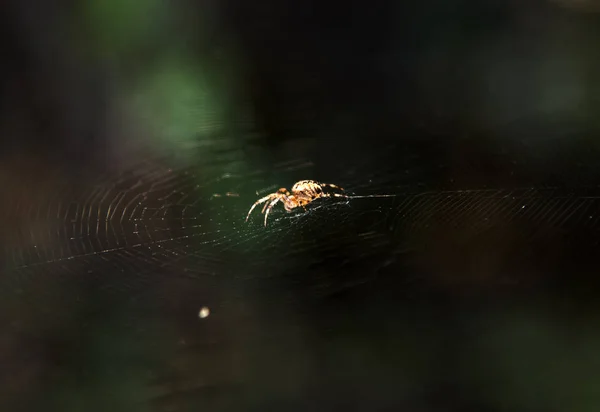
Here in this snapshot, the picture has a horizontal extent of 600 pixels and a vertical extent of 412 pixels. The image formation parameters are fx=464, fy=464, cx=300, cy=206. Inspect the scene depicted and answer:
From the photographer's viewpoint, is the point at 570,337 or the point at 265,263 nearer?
the point at 570,337

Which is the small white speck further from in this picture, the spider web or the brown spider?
the brown spider

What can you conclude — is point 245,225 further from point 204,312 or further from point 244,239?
point 204,312

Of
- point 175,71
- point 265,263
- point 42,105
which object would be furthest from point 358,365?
point 42,105

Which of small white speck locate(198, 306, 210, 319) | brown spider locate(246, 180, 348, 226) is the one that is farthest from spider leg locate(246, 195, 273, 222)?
small white speck locate(198, 306, 210, 319)

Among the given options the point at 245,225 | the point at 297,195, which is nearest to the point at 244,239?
the point at 245,225

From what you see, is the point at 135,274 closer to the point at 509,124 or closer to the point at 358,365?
the point at 358,365

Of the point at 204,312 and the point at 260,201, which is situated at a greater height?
the point at 260,201

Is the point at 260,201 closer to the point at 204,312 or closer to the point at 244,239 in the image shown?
the point at 244,239

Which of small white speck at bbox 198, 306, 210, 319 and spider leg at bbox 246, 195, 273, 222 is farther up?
spider leg at bbox 246, 195, 273, 222
